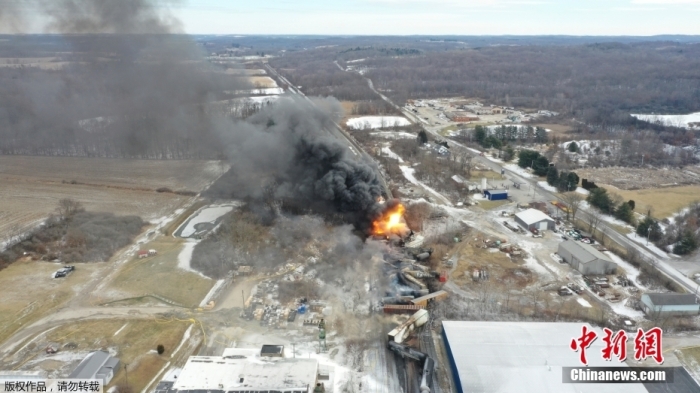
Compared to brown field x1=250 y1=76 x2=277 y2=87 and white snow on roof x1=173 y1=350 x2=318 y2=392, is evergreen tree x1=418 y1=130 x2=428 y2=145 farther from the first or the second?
white snow on roof x1=173 y1=350 x2=318 y2=392

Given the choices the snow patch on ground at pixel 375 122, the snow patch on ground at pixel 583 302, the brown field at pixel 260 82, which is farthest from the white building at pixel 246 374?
the brown field at pixel 260 82

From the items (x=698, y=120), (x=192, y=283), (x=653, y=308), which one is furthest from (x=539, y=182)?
(x=698, y=120)

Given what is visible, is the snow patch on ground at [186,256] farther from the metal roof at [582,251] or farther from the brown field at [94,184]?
the metal roof at [582,251]

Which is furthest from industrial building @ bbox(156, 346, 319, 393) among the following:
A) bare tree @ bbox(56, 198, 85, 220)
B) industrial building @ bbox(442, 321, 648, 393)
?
bare tree @ bbox(56, 198, 85, 220)

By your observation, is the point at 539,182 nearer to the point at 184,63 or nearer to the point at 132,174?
the point at 184,63

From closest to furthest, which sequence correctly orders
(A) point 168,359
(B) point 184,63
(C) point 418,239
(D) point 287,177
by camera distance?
(A) point 168,359
(C) point 418,239
(D) point 287,177
(B) point 184,63
